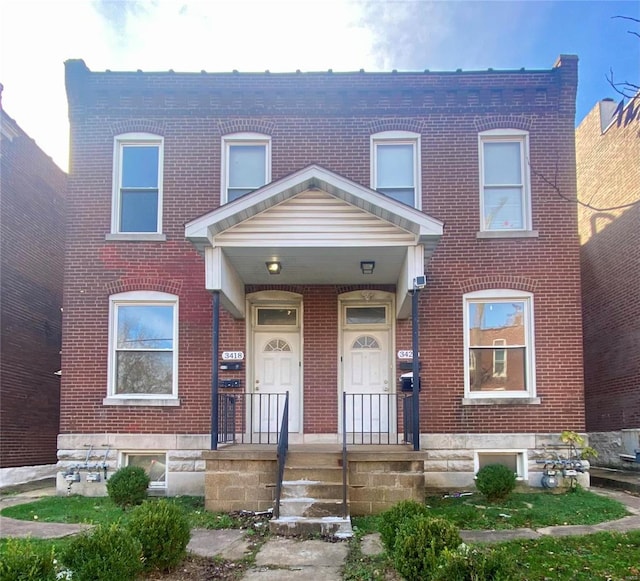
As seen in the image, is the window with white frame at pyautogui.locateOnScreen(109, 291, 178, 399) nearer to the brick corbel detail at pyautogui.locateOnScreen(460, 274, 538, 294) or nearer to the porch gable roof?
the porch gable roof

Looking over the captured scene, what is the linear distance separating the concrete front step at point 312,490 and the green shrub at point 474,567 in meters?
3.45

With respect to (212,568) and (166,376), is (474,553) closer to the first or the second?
(212,568)

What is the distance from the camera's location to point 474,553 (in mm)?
4340

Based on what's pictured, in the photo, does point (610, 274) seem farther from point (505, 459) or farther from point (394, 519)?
point (394, 519)

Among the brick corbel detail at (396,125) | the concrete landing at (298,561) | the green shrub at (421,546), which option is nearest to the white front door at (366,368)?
the brick corbel detail at (396,125)

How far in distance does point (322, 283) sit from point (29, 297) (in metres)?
6.51

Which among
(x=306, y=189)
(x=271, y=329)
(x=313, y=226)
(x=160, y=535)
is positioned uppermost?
(x=306, y=189)

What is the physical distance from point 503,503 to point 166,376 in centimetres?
587

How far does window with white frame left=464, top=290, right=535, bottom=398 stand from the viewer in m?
10.5

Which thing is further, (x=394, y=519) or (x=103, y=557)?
(x=394, y=519)

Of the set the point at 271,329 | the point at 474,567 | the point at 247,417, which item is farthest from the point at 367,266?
the point at 474,567

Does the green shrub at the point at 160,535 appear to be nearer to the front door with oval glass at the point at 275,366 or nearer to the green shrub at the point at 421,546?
the green shrub at the point at 421,546

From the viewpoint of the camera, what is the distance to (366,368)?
10820mm

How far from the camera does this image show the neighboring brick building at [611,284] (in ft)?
40.7
